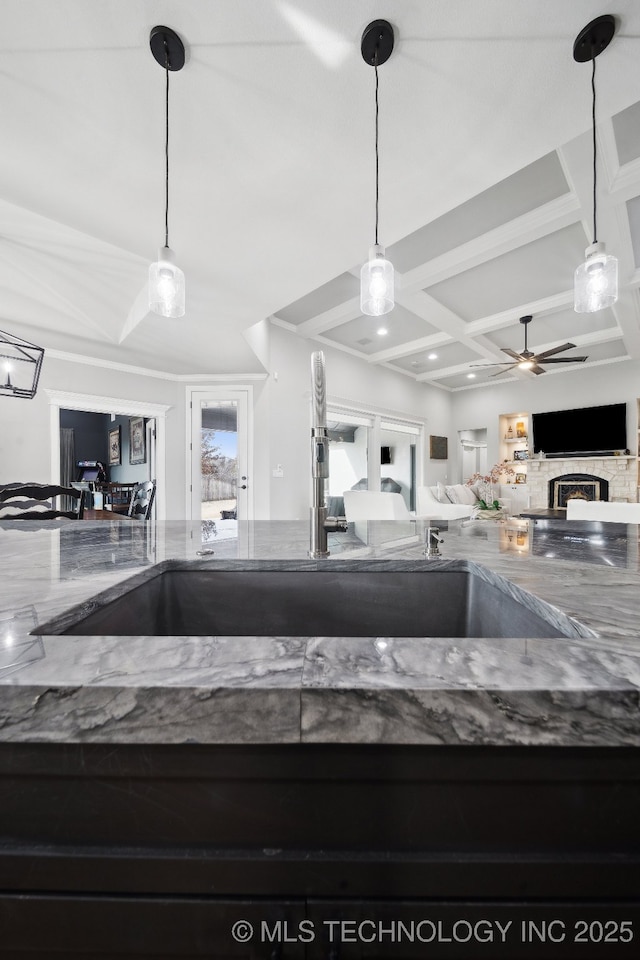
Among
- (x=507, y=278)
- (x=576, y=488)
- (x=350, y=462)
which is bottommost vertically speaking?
(x=576, y=488)

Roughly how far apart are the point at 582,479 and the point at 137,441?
814 cm

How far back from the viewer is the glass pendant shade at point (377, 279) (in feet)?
5.74

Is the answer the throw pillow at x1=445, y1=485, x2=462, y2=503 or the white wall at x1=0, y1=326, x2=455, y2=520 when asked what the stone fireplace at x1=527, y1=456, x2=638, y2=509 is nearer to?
the throw pillow at x1=445, y1=485, x2=462, y2=503

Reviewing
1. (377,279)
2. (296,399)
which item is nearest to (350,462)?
(296,399)

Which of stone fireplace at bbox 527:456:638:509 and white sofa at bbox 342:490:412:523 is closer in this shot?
white sofa at bbox 342:490:412:523

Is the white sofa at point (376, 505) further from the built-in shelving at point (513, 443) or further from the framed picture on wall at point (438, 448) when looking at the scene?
the built-in shelving at point (513, 443)

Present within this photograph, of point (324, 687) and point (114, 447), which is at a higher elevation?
point (114, 447)

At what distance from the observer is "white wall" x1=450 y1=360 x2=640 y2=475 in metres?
6.46

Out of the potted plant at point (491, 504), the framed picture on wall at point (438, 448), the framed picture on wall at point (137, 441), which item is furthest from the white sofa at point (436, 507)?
the framed picture on wall at point (137, 441)

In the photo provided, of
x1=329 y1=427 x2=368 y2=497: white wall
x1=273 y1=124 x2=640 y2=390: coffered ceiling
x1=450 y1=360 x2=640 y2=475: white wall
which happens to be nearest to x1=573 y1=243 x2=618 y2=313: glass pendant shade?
x1=273 y1=124 x2=640 y2=390: coffered ceiling

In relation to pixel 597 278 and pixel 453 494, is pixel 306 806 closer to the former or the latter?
pixel 597 278

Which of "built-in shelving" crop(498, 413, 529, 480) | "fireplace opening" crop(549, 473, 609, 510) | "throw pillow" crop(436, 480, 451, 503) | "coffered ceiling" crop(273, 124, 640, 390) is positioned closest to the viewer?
"coffered ceiling" crop(273, 124, 640, 390)

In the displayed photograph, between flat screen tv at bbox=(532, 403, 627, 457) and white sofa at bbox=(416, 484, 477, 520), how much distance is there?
259 centimetres

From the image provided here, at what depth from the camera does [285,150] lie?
1838 millimetres
